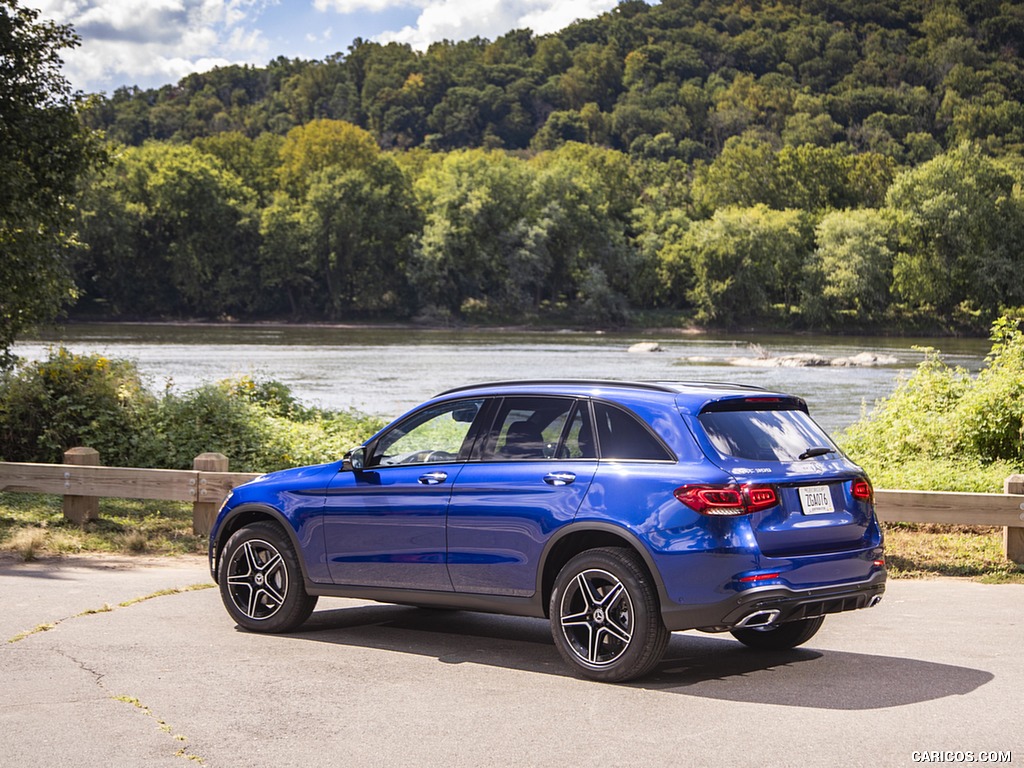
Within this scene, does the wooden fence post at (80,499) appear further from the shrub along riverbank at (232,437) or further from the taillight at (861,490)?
the taillight at (861,490)

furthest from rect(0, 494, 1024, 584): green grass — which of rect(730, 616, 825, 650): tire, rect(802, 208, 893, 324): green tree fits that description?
rect(802, 208, 893, 324): green tree

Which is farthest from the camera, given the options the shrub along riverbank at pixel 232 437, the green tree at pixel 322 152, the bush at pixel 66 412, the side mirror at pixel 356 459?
the green tree at pixel 322 152

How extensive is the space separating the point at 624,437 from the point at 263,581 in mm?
2880

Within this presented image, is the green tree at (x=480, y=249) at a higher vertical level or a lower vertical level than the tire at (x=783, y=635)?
higher

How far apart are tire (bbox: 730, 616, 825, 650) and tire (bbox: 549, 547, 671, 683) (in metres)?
1.26

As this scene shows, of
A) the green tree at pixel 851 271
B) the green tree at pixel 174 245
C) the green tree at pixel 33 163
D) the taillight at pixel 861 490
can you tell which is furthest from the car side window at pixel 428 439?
the green tree at pixel 174 245

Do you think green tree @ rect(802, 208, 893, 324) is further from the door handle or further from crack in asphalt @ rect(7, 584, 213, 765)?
the door handle

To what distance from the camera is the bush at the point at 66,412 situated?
54.4ft

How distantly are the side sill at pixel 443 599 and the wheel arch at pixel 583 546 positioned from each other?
0.13m

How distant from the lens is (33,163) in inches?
703

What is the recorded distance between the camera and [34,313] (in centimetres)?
1794

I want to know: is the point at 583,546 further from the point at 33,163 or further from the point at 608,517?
the point at 33,163

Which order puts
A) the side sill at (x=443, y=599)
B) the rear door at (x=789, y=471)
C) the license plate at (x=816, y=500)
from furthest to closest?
1. the side sill at (x=443, y=599)
2. the license plate at (x=816, y=500)
3. the rear door at (x=789, y=471)

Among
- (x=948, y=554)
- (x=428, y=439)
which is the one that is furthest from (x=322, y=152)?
(x=428, y=439)
